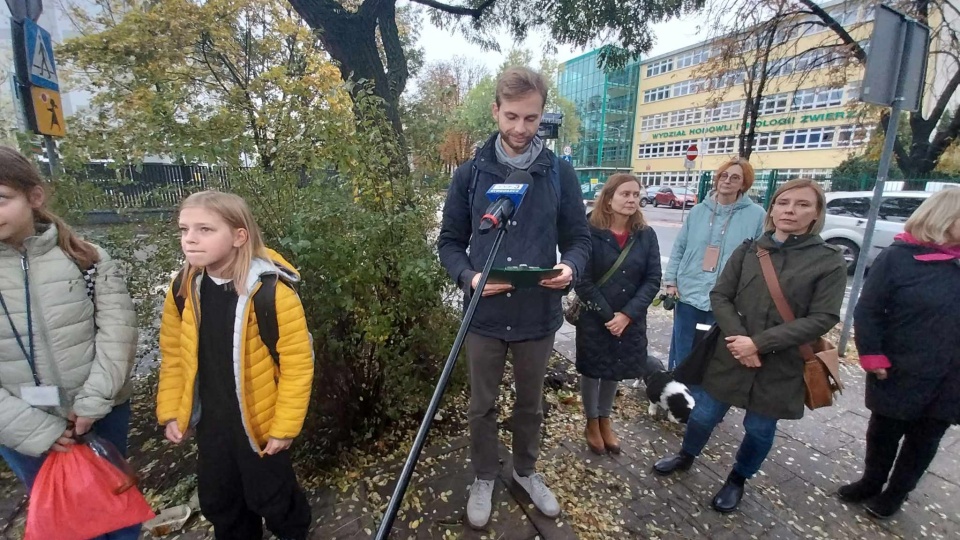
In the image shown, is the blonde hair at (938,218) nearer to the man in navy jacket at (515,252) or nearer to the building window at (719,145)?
the man in navy jacket at (515,252)

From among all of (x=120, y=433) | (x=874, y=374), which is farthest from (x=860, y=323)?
(x=120, y=433)

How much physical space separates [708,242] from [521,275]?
7.69ft

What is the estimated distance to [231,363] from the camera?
171cm

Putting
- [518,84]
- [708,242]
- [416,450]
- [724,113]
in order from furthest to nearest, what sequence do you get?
[724,113]
[708,242]
[518,84]
[416,450]

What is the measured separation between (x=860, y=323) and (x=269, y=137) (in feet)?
11.0

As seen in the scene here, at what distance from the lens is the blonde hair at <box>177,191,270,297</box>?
1666 mm

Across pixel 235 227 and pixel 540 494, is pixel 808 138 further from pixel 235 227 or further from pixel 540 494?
pixel 235 227

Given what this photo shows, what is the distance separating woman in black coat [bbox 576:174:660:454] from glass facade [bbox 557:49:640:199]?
146 feet

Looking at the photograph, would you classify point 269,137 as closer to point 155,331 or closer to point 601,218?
point 155,331

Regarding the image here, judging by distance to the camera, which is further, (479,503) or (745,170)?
(745,170)

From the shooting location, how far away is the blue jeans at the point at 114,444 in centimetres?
173

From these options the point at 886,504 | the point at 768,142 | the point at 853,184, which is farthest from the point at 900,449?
the point at 768,142

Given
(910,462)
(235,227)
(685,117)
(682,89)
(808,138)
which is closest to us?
(235,227)

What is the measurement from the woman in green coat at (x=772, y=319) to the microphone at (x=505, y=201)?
57.5 inches
